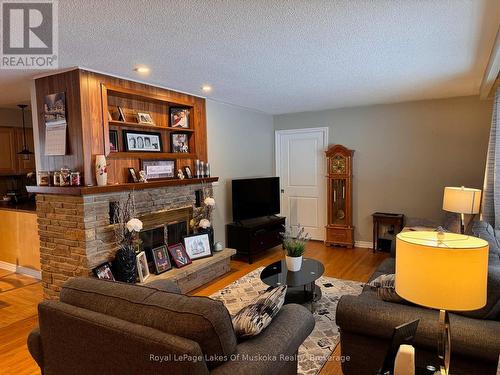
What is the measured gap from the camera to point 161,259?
374cm

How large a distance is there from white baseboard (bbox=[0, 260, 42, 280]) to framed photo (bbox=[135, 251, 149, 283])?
185 centimetres

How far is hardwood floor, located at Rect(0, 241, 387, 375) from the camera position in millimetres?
2579

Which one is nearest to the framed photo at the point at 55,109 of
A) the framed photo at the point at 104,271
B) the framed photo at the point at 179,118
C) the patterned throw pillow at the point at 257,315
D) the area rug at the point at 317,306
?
the framed photo at the point at 179,118

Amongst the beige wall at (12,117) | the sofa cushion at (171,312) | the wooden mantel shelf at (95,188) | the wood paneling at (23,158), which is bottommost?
the sofa cushion at (171,312)

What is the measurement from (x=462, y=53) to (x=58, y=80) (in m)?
3.68

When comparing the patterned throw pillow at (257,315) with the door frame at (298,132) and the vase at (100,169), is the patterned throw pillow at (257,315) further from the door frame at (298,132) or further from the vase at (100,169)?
the door frame at (298,132)

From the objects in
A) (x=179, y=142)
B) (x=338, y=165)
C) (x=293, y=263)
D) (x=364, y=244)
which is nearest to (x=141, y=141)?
(x=179, y=142)

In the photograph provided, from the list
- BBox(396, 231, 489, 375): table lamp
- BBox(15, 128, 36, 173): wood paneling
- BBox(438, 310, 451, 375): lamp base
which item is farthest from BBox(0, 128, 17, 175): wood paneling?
BBox(438, 310, 451, 375): lamp base

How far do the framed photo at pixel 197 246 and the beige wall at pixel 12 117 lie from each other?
364cm

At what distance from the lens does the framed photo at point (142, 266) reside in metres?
3.42

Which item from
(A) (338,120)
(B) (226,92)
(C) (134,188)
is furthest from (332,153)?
(C) (134,188)

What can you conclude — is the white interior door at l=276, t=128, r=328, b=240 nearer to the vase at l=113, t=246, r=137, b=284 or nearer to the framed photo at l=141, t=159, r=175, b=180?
the framed photo at l=141, t=159, r=175, b=180

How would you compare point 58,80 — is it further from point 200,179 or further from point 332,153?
point 332,153

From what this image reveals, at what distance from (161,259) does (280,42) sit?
2.62 meters
